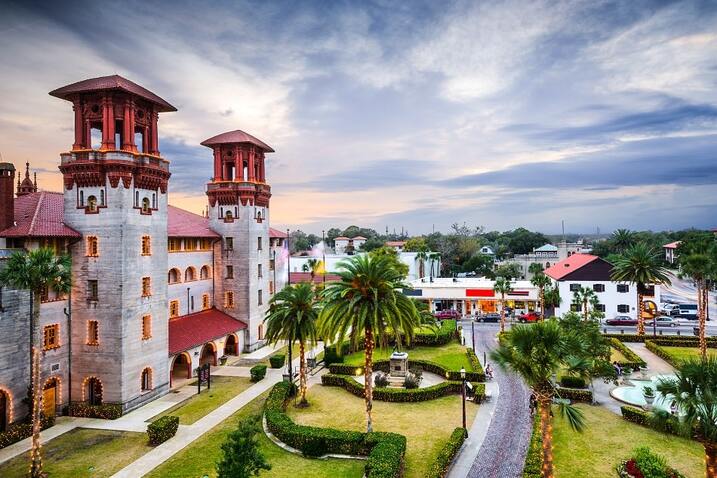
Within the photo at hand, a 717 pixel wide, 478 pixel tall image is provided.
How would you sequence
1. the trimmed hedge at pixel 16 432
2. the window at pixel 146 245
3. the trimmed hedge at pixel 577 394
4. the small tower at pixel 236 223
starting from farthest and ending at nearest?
the small tower at pixel 236 223 → the window at pixel 146 245 → the trimmed hedge at pixel 577 394 → the trimmed hedge at pixel 16 432

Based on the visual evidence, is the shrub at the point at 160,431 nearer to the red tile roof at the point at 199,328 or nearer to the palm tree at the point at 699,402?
the red tile roof at the point at 199,328

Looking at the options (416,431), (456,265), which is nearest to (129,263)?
(416,431)

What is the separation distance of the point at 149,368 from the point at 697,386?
36.0 m

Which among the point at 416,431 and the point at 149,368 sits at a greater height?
the point at 149,368

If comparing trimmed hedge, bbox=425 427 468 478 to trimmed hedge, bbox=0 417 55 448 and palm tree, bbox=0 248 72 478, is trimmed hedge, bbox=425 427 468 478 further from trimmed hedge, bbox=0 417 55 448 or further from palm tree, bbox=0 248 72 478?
trimmed hedge, bbox=0 417 55 448

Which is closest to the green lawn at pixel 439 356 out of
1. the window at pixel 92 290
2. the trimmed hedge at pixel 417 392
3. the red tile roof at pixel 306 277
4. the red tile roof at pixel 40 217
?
the trimmed hedge at pixel 417 392

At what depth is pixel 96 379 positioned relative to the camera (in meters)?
34.2

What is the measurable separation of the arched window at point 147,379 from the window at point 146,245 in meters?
9.37

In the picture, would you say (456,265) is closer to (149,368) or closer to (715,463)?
(149,368)

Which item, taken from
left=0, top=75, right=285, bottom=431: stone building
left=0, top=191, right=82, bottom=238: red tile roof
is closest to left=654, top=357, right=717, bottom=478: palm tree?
left=0, top=75, right=285, bottom=431: stone building

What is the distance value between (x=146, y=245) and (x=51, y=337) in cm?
925

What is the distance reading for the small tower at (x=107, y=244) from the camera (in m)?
33.9

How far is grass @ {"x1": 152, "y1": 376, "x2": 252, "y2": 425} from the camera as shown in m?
33.6

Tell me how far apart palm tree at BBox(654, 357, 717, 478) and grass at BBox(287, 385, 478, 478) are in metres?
13.1
